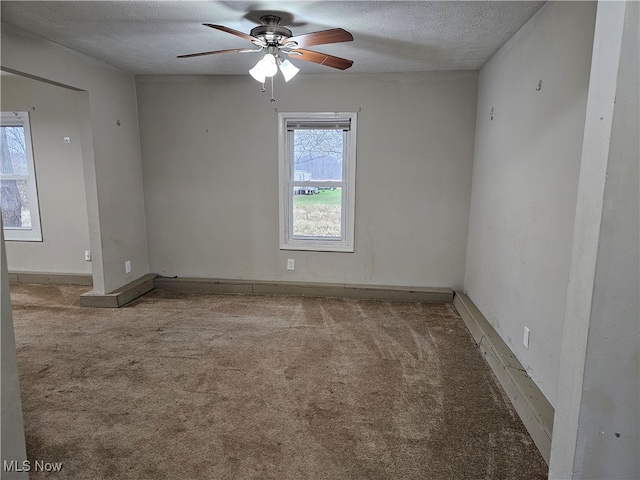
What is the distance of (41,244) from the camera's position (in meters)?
4.51

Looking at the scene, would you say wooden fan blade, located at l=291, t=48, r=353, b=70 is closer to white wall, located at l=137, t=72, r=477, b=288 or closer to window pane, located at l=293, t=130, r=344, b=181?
white wall, located at l=137, t=72, r=477, b=288

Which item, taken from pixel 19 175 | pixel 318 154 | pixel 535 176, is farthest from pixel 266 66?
pixel 19 175

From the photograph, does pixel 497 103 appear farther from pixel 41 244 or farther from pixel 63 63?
pixel 41 244

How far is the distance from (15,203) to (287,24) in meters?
3.99

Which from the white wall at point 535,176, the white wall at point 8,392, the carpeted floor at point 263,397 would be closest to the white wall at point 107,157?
the carpeted floor at point 263,397

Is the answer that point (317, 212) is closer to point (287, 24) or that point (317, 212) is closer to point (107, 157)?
point (287, 24)

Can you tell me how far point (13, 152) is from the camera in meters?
4.39

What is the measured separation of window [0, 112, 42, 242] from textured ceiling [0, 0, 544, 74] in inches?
67.7

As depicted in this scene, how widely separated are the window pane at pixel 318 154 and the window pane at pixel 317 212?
16 centimetres

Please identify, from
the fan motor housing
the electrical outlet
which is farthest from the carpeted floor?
the fan motor housing

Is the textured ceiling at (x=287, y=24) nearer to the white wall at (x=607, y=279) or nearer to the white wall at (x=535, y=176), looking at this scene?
the white wall at (x=535, y=176)

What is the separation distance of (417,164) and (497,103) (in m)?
1.00

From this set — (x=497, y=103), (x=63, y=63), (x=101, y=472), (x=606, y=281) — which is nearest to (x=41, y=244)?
(x=63, y=63)

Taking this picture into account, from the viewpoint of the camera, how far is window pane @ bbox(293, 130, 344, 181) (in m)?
4.11
